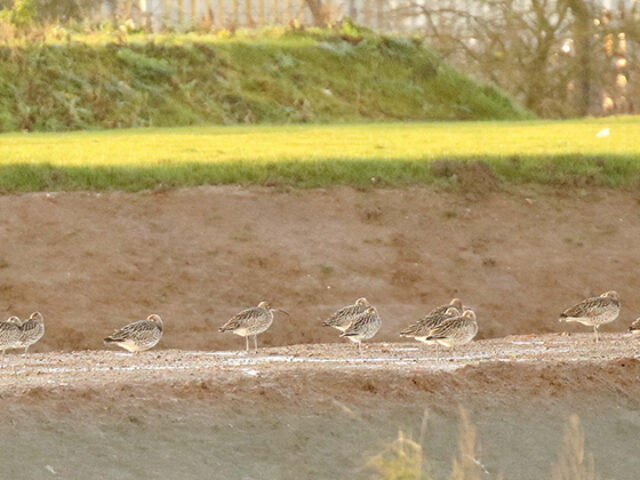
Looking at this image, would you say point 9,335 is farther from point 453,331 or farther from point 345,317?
point 453,331

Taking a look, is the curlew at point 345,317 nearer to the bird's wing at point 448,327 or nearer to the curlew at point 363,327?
the curlew at point 363,327

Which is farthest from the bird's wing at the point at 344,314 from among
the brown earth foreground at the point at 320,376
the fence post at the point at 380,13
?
the fence post at the point at 380,13

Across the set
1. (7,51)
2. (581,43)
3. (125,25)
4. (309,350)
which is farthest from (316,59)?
(309,350)

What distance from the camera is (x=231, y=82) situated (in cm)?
4497

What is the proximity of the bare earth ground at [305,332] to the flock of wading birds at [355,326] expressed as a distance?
264 mm

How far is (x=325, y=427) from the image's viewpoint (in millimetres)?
12531

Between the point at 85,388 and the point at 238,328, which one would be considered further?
the point at 238,328

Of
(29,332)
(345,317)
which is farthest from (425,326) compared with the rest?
(29,332)

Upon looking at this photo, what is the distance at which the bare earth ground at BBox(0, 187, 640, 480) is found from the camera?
39.8 feet

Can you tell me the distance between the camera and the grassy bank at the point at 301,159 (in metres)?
25.4

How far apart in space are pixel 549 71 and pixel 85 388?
174ft

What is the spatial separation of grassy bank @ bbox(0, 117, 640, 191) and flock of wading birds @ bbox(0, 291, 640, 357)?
27.9ft

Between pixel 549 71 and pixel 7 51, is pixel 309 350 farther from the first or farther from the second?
pixel 549 71

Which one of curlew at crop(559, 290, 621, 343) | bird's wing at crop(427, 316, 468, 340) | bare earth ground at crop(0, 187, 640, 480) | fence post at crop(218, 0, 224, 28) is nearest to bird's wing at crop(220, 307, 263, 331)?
bare earth ground at crop(0, 187, 640, 480)
